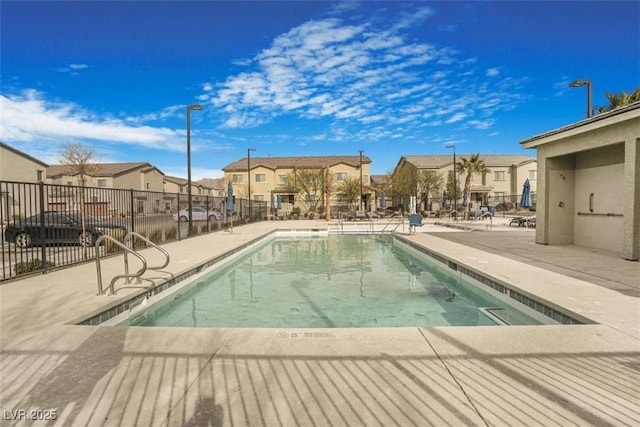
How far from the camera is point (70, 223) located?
28.5ft

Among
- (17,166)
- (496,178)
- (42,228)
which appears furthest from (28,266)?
(496,178)

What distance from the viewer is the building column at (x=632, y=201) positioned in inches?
283

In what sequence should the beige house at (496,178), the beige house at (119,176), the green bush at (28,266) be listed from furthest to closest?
the beige house at (496,178) → the beige house at (119,176) → the green bush at (28,266)

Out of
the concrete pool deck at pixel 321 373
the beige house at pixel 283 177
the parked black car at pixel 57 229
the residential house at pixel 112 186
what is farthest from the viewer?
the beige house at pixel 283 177

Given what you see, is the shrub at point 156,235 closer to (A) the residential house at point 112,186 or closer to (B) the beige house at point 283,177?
(A) the residential house at point 112,186

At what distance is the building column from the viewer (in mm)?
7180

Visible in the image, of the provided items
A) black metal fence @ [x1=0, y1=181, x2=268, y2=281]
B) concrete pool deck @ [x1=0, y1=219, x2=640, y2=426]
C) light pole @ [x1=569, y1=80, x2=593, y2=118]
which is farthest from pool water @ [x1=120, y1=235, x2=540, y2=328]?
light pole @ [x1=569, y1=80, x2=593, y2=118]

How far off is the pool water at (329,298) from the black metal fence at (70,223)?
10.7 feet

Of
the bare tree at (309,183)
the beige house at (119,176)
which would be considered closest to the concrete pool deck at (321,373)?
the bare tree at (309,183)

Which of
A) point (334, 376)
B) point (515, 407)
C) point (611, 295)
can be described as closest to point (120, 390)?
point (334, 376)

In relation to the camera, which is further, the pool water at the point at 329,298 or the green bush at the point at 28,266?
the green bush at the point at 28,266

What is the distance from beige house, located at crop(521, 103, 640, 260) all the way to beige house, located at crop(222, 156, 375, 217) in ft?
88.3

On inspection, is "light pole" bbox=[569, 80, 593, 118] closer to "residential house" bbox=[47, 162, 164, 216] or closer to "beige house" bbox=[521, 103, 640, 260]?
"beige house" bbox=[521, 103, 640, 260]

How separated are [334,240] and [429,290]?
344 inches
